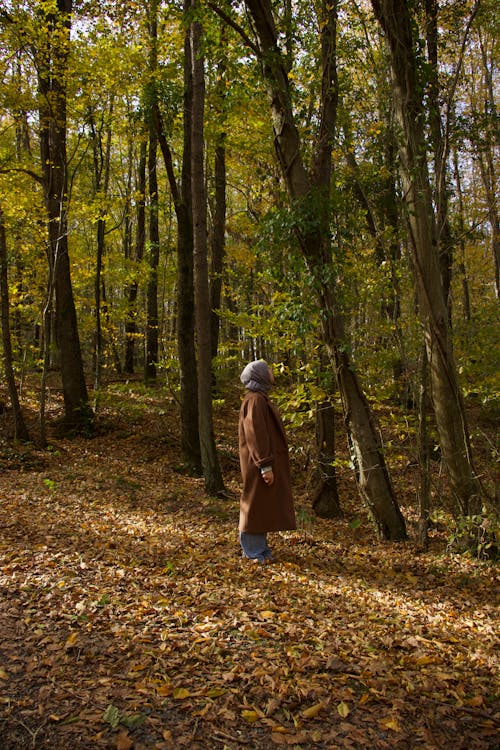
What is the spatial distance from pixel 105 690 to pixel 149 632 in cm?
72

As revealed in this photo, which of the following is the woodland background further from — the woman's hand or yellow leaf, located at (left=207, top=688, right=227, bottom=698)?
the woman's hand

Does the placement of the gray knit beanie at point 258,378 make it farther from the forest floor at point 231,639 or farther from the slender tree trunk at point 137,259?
the slender tree trunk at point 137,259

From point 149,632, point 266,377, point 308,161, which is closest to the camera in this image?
point 149,632

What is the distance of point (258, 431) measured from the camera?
202 inches

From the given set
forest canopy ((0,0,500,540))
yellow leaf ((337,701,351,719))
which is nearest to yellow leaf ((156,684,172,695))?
yellow leaf ((337,701,351,719))

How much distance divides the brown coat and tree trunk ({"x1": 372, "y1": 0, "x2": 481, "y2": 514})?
195 centimetres

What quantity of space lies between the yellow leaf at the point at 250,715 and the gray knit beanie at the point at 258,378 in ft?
9.76

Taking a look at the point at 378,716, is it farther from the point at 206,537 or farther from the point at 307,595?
the point at 206,537

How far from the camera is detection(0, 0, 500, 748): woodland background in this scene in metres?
3.10

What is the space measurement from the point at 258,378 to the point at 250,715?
3.07 meters

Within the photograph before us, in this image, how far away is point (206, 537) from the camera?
256 inches

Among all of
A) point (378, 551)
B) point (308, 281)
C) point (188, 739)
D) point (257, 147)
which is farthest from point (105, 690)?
point (257, 147)

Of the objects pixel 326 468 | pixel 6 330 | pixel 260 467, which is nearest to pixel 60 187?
pixel 6 330

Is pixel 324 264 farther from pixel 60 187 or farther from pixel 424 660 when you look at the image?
pixel 60 187
